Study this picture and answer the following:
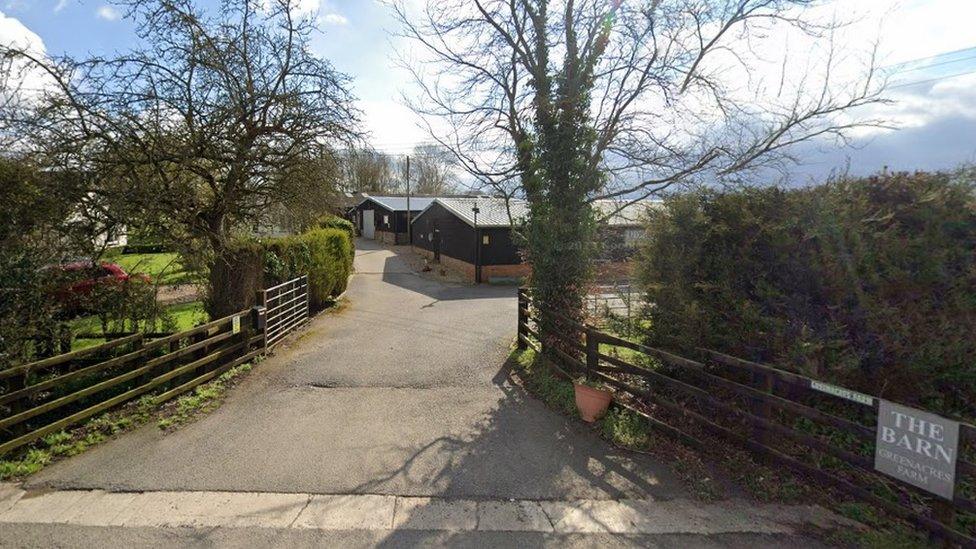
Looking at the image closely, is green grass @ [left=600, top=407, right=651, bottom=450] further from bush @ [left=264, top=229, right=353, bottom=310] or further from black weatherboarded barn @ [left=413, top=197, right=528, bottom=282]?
black weatherboarded barn @ [left=413, top=197, right=528, bottom=282]

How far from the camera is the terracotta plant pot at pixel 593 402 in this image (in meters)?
5.52

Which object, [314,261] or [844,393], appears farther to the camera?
[314,261]

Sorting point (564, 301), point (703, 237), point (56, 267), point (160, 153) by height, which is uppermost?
point (160, 153)

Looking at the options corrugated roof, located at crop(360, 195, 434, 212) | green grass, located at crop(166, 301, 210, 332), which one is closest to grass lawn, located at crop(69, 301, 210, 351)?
green grass, located at crop(166, 301, 210, 332)

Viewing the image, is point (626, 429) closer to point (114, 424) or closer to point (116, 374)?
point (114, 424)

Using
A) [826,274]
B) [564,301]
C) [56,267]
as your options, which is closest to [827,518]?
[826,274]

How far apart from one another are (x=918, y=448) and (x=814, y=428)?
5.89 ft

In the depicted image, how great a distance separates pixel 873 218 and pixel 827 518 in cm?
256

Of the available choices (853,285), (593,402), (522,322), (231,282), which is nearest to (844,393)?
(853,285)

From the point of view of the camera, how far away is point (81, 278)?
652 centimetres

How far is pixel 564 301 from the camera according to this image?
7.44 metres

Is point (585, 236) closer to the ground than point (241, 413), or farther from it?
farther from it

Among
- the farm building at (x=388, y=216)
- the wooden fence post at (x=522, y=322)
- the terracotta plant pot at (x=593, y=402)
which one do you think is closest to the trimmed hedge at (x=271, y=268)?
the wooden fence post at (x=522, y=322)

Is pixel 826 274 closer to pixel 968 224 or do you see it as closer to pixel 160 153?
pixel 968 224
